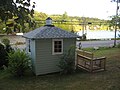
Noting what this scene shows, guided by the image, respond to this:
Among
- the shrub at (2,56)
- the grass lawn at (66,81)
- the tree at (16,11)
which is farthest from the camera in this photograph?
the shrub at (2,56)

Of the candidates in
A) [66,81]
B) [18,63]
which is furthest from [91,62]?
[18,63]

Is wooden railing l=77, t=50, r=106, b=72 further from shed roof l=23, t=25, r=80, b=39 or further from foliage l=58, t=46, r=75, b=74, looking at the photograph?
shed roof l=23, t=25, r=80, b=39

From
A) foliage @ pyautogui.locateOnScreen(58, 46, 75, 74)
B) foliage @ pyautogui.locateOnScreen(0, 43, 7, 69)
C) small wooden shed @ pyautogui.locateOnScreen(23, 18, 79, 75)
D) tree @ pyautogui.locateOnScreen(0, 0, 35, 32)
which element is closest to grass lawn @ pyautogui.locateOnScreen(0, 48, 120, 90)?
foliage @ pyautogui.locateOnScreen(58, 46, 75, 74)

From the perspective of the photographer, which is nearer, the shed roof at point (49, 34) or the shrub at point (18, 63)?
the shrub at point (18, 63)

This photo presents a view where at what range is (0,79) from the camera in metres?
10.5

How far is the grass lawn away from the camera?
8.74 meters

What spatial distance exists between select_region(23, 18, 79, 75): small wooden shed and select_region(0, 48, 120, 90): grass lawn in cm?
56

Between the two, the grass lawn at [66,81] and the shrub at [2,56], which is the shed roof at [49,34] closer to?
the grass lawn at [66,81]

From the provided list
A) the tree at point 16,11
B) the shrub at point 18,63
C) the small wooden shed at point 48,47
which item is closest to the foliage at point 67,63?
the small wooden shed at point 48,47

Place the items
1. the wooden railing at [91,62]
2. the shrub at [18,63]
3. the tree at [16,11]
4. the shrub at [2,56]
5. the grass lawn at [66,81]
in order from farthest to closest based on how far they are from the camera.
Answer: the shrub at [2,56], the wooden railing at [91,62], the shrub at [18,63], the grass lawn at [66,81], the tree at [16,11]

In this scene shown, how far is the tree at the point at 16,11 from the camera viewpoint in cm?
263

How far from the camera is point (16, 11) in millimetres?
2652

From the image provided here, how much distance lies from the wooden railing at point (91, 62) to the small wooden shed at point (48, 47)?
4.11 ft

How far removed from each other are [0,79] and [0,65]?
2.81 meters
